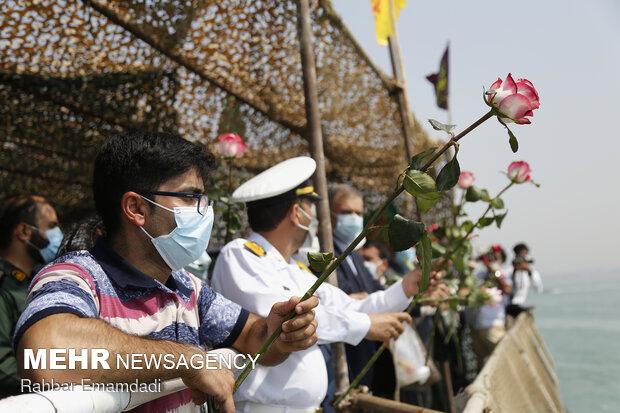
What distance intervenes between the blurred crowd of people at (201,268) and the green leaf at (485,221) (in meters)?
0.31

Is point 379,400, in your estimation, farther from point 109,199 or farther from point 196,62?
point 196,62

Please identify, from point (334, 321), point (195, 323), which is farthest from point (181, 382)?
point (334, 321)

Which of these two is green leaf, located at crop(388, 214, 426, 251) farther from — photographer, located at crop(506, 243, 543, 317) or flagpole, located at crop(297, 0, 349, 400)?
A: photographer, located at crop(506, 243, 543, 317)

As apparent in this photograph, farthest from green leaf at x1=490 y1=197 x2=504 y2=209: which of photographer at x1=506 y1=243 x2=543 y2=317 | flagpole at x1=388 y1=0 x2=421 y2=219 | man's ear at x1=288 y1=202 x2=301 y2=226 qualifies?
photographer at x1=506 y1=243 x2=543 y2=317

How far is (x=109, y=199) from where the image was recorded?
1550 millimetres

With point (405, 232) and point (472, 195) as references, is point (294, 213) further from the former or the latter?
point (405, 232)

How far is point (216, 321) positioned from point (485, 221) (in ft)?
4.72

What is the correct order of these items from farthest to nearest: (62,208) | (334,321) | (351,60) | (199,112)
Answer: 1. (62,208)
2. (351,60)
3. (199,112)
4. (334,321)

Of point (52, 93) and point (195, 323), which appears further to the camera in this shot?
point (52, 93)

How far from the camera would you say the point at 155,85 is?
331 cm

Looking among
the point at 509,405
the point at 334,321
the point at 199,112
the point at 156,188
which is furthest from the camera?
the point at 199,112

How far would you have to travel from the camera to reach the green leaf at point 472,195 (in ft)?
8.87

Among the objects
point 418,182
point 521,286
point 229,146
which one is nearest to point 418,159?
point 418,182

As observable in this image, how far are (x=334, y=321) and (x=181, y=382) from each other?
1121 millimetres
